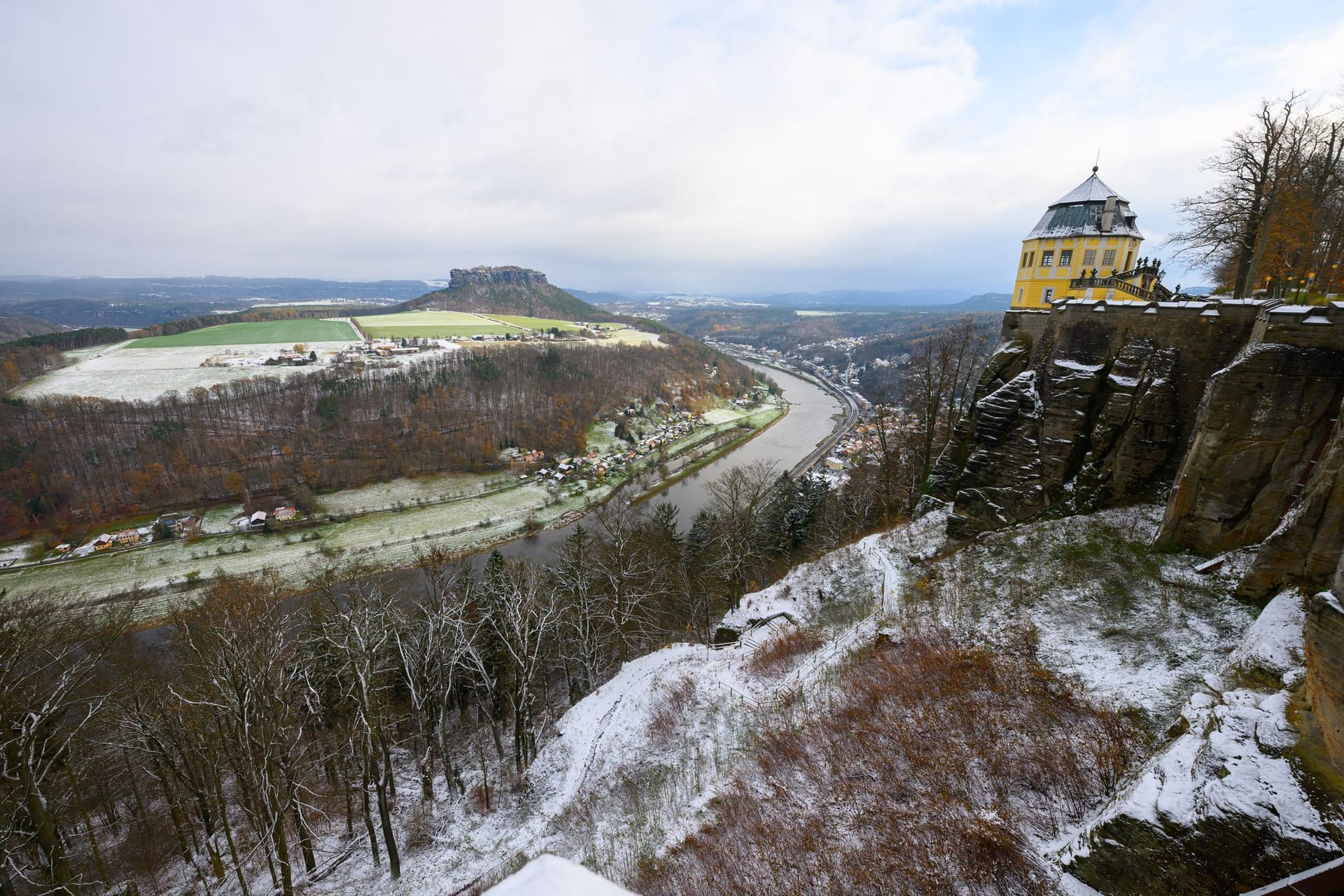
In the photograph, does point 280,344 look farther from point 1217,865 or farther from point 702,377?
point 1217,865

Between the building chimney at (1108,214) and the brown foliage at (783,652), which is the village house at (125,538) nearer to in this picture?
the brown foliage at (783,652)

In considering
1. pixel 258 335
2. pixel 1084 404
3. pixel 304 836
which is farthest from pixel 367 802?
pixel 258 335

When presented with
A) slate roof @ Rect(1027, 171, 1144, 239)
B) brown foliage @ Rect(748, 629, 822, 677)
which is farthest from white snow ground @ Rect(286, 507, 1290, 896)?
slate roof @ Rect(1027, 171, 1144, 239)

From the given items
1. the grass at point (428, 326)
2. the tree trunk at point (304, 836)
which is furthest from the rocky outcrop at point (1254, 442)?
the grass at point (428, 326)

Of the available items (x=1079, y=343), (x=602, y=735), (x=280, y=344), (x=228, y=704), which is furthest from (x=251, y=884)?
(x=280, y=344)

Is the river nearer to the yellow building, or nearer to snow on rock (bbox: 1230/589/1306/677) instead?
snow on rock (bbox: 1230/589/1306/677)
